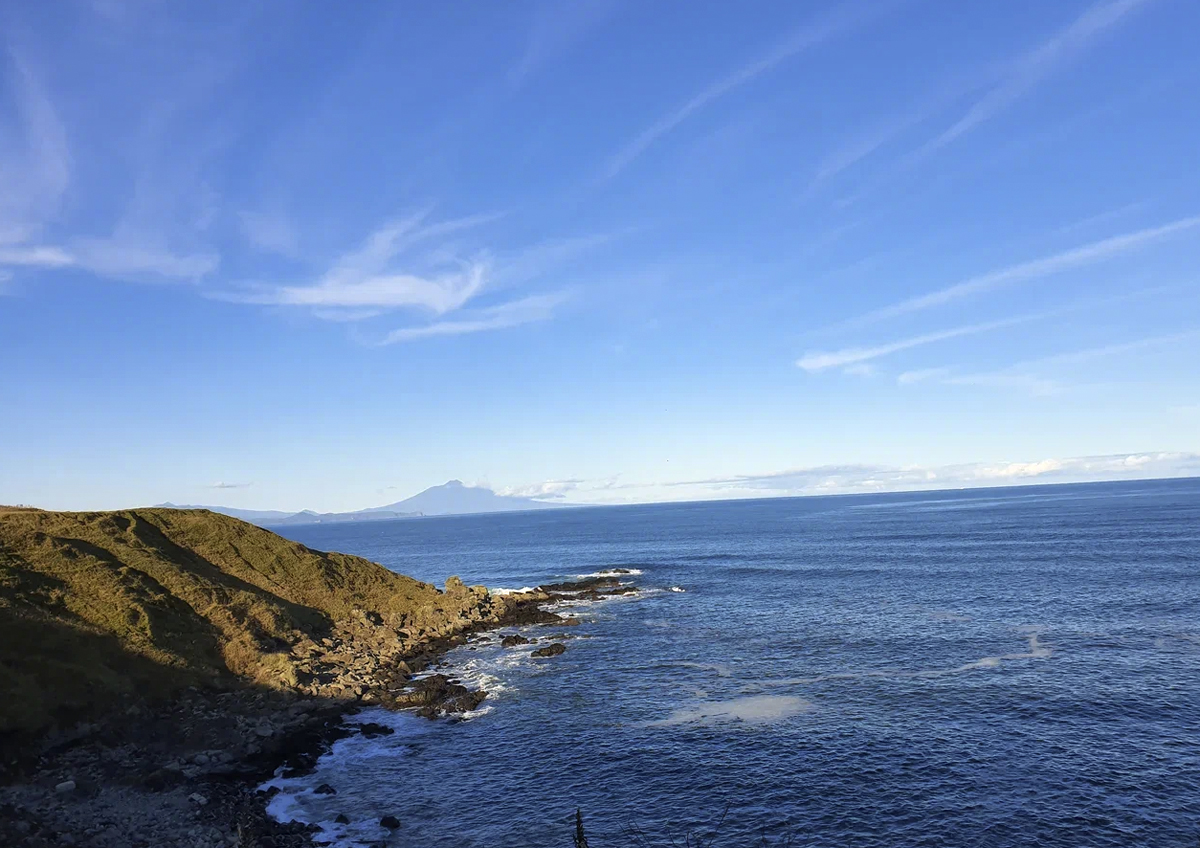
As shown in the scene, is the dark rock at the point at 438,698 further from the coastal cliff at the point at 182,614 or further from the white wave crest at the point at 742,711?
the white wave crest at the point at 742,711

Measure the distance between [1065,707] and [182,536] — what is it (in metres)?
96.2

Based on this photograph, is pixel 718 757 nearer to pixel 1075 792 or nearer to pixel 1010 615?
pixel 1075 792

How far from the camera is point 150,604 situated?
64188 mm

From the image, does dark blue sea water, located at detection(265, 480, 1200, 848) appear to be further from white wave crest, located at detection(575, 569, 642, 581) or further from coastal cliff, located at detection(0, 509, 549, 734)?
white wave crest, located at detection(575, 569, 642, 581)

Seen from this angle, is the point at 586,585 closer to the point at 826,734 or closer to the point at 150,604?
the point at 150,604

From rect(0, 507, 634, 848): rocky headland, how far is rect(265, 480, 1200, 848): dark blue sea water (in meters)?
5.07

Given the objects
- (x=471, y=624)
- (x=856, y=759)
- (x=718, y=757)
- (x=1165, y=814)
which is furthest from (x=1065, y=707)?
(x=471, y=624)

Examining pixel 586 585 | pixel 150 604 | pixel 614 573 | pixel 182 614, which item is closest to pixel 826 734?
pixel 182 614

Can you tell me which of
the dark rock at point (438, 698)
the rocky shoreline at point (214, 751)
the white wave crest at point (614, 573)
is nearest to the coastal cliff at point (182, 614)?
the rocky shoreline at point (214, 751)

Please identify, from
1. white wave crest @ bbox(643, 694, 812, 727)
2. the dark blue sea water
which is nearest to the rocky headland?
the dark blue sea water

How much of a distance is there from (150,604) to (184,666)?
9.67m

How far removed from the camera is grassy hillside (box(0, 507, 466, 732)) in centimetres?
5081

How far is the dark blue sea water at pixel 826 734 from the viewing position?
3662cm

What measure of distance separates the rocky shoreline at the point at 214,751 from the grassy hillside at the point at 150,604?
2.79m
